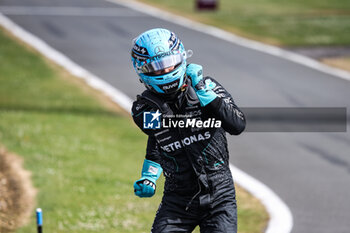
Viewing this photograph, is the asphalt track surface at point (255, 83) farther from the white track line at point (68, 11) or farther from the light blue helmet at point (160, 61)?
the light blue helmet at point (160, 61)

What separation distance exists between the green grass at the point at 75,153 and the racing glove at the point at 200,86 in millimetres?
4020

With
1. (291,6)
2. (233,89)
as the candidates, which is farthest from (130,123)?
(291,6)

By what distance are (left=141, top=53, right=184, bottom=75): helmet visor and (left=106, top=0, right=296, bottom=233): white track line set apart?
14.5 feet

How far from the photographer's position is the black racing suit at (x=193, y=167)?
5355 millimetres

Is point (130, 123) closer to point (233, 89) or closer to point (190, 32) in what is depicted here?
point (233, 89)

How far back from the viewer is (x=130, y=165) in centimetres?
1188

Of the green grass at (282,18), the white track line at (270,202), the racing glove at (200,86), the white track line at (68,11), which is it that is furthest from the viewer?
the white track line at (68,11)


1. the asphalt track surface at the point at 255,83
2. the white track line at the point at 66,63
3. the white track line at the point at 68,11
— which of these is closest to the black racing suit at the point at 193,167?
the asphalt track surface at the point at 255,83

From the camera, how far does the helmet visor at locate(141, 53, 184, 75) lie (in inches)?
205

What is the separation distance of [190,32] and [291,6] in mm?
10453

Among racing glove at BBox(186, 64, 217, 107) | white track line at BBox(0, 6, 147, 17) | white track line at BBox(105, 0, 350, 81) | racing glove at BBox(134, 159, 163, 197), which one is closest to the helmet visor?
racing glove at BBox(186, 64, 217, 107)

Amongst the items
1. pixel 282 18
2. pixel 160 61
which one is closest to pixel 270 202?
pixel 160 61

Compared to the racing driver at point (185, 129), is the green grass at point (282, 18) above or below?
above

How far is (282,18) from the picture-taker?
99.7ft
